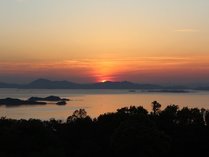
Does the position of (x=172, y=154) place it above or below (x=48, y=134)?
below

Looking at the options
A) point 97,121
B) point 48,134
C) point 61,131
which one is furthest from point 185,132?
point 48,134

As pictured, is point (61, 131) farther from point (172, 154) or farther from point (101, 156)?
point (172, 154)

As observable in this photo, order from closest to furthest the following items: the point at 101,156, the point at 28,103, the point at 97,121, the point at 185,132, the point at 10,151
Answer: the point at 10,151
the point at 101,156
the point at 185,132
the point at 97,121
the point at 28,103

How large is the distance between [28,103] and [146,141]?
80.7 metres

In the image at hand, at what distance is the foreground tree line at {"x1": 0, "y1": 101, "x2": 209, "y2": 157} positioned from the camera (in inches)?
675

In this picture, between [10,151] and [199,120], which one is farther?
[199,120]

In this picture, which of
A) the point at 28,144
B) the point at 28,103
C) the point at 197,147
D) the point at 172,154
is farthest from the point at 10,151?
the point at 28,103

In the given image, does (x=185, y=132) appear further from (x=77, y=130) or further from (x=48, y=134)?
(x=48, y=134)

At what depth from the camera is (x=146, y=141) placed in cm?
1833

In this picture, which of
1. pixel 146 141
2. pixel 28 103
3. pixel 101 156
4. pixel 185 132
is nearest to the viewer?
pixel 146 141

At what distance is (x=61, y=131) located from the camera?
2650 centimetres

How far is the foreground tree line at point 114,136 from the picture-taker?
17.2 meters

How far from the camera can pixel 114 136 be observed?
19203 mm

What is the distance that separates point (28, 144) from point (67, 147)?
18.7ft
